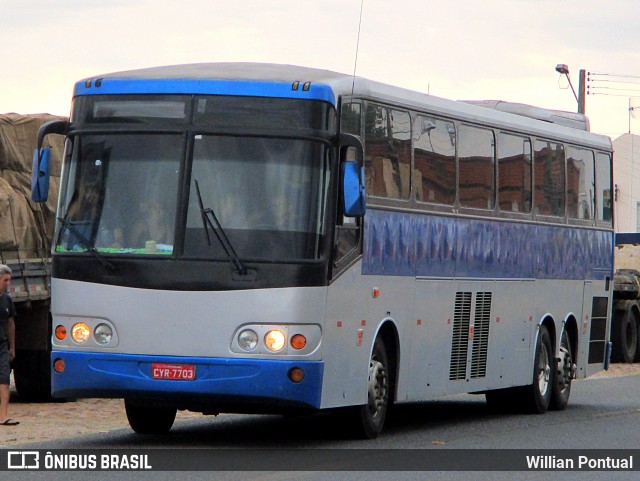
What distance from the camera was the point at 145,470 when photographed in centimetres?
1136

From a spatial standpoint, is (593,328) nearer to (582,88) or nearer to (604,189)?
(604,189)

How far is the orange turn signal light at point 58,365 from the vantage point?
504 inches

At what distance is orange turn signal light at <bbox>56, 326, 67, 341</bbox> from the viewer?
1286 centimetres

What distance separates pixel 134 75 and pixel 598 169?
925cm

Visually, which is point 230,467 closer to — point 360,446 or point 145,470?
point 145,470

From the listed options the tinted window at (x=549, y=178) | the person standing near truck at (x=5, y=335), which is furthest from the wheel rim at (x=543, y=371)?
the person standing near truck at (x=5, y=335)

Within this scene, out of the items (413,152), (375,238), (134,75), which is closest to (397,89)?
(413,152)

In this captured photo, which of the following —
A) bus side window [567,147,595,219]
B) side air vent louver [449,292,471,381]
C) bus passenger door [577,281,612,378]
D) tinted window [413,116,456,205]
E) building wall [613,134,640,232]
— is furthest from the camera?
building wall [613,134,640,232]

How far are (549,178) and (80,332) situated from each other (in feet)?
25.5

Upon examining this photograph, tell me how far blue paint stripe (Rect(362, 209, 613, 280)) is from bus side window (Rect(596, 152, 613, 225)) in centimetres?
27

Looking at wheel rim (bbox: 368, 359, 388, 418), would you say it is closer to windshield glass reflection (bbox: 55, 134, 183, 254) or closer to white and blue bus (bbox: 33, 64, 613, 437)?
white and blue bus (bbox: 33, 64, 613, 437)

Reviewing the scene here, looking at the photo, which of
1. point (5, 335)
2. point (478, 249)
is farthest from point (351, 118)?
point (5, 335)

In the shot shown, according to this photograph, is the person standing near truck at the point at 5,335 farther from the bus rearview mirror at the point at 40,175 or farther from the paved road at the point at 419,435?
the bus rearview mirror at the point at 40,175

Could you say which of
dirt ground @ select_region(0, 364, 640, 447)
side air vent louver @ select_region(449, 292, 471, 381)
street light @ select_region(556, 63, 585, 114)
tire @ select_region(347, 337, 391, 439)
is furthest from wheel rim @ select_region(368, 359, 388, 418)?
street light @ select_region(556, 63, 585, 114)
